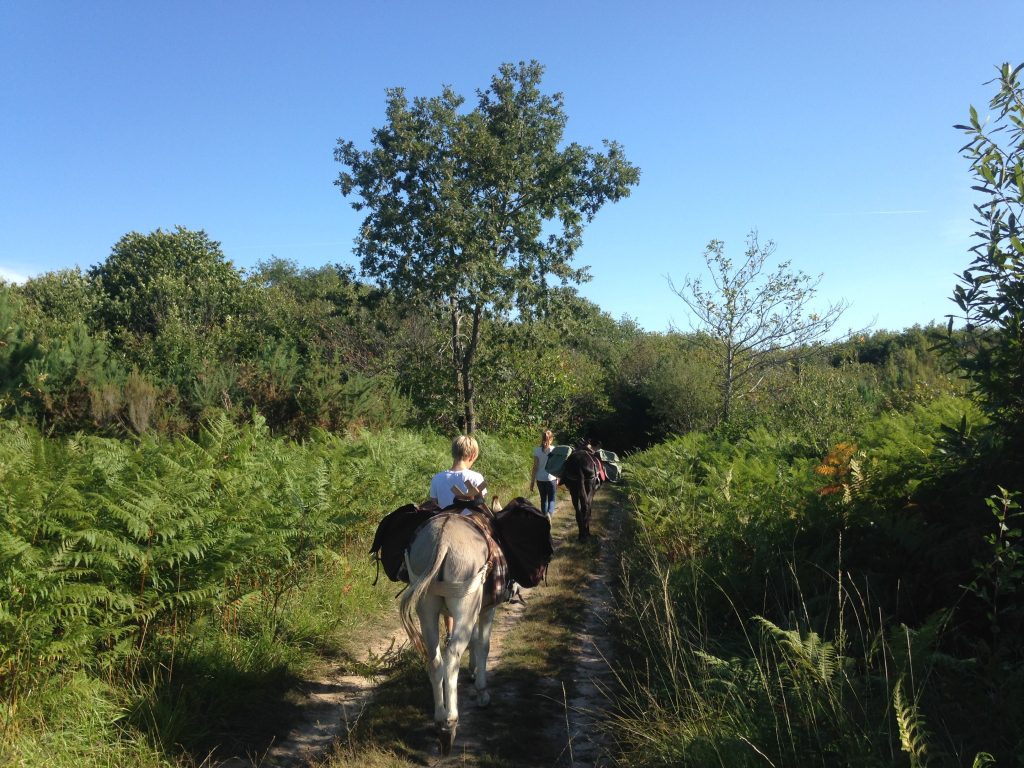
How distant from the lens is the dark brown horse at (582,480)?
11000 mm

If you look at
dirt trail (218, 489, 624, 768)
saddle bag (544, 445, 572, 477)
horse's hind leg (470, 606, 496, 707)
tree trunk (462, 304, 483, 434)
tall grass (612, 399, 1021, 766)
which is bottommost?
dirt trail (218, 489, 624, 768)

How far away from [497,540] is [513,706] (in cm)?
124

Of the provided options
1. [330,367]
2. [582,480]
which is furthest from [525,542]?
[330,367]

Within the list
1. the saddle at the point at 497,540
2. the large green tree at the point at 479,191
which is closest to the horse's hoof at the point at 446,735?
the saddle at the point at 497,540

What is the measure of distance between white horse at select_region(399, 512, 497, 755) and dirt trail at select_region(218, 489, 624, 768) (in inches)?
11.9

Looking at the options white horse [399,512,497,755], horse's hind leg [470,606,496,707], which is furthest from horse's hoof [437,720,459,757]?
horse's hind leg [470,606,496,707]

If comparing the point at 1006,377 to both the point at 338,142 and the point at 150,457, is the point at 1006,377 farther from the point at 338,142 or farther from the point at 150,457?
the point at 338,142

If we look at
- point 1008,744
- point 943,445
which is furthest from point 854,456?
point 1008,744

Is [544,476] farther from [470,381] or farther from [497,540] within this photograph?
[470,381]

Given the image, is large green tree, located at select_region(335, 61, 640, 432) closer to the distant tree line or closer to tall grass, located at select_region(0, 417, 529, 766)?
the distant tree line

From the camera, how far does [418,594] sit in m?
4.33

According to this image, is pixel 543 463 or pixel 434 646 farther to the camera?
pixel 543 463

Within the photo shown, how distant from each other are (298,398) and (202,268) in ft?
80.5

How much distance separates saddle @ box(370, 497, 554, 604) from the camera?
16.2 feet
